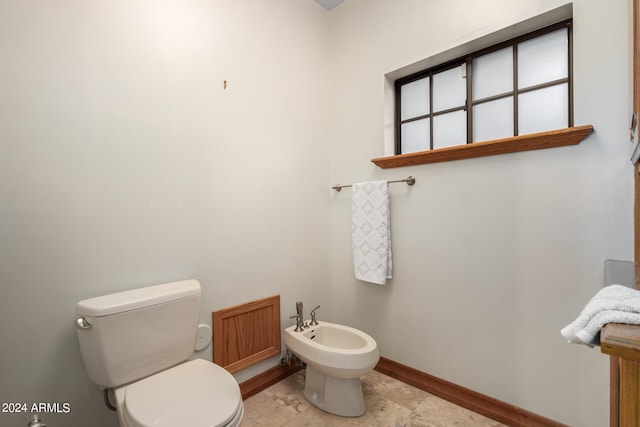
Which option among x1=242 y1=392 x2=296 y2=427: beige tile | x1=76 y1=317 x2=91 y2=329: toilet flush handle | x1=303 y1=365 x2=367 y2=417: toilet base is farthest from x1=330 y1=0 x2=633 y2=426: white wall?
x1=76 y1=317 x2=91 y2=329: toilet flush handle

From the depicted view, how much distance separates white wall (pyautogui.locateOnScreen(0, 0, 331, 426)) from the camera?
113 centimetres

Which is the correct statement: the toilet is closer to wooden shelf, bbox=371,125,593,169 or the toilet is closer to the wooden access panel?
the wooden access panel

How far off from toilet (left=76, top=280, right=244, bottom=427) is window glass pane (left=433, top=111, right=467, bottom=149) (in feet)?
5.53

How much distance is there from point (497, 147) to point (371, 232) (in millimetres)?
861

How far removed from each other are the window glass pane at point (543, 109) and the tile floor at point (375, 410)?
1550mm

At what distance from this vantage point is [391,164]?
1.94 meters

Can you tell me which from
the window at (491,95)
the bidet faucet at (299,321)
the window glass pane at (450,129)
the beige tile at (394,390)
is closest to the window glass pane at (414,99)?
the window at (491,95)

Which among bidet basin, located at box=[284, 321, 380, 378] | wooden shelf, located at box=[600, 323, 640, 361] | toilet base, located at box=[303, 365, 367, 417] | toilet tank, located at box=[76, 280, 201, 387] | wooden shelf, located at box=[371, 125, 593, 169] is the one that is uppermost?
wooden shelf, located at box=[371, 125, 593, 169]

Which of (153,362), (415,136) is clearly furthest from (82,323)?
(415,136)

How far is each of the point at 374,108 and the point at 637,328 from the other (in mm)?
1838

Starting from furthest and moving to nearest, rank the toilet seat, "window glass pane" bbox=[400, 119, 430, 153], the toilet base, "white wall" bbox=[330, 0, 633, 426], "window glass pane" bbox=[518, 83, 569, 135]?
"window glass pane" bbox=[400, 119, 430, 153], the toilet base, "window glass pane" bbox=[518, 83, 569, 135], "white wall" bbox=[330, 0, 633, 426], the toilet seat

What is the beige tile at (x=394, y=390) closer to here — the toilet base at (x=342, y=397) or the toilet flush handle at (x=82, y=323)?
the toilet base at (x=342, y=397)

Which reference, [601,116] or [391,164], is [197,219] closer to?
[391,164]

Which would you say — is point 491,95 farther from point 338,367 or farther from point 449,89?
point 338,367
